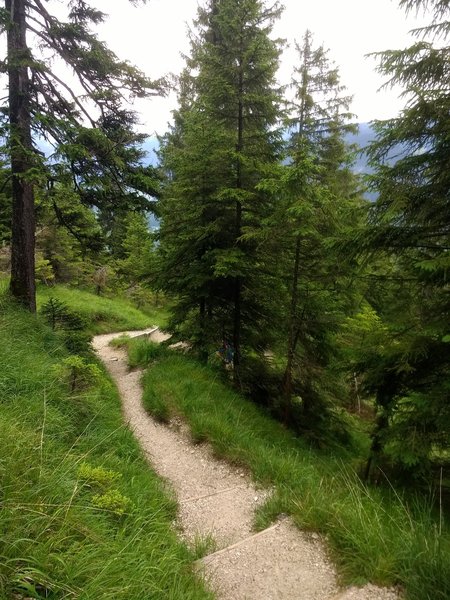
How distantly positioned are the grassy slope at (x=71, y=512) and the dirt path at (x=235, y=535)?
43 centimetres

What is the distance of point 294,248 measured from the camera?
8.38 meters

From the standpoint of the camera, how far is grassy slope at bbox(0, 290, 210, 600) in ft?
7.00

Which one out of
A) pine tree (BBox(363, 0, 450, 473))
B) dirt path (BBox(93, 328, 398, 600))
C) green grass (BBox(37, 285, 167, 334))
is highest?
pine tree (BBox(363, 0, 450, 473))

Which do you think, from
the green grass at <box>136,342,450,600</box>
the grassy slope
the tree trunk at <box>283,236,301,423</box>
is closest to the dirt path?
the green grass at <box>136,342,450,600</box>

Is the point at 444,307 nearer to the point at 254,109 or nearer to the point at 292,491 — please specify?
the point at 292,491

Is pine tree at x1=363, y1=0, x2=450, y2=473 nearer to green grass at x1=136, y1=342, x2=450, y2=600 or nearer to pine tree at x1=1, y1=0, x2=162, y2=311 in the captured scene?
green grass at x1=136, y1=342, x2=450, y2=600

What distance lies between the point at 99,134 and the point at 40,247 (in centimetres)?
1570

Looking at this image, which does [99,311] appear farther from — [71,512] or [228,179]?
[71,512]

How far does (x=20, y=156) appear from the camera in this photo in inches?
310

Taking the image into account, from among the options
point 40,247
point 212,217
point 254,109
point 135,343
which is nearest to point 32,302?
point 135,343

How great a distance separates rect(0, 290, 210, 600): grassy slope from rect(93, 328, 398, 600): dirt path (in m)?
0.43

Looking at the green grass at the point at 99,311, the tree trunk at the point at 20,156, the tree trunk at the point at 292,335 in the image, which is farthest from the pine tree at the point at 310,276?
the green grass at the point at 99,311

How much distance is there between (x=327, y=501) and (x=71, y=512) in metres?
2.99

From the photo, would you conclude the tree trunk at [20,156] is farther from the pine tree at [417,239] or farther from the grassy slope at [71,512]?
the pine tree at [417,239]
